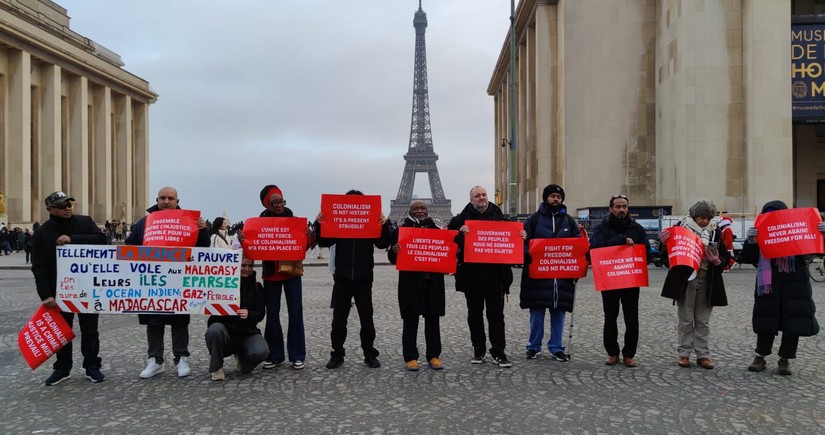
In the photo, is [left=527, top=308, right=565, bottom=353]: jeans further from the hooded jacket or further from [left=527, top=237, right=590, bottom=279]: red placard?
the hooded jacket

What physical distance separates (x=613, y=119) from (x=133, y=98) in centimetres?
5636

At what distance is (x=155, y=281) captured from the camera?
693 centimetres

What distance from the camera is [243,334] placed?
6.97m

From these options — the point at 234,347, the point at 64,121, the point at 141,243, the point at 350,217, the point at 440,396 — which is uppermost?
the point at 64,121

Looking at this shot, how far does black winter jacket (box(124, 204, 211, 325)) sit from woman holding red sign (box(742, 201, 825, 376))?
5.80 metres

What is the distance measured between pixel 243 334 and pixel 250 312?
0.24 meters

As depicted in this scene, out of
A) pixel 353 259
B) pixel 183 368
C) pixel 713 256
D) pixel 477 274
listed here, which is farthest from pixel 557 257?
pixel 183 368

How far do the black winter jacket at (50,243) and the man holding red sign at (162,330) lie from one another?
1.64ft

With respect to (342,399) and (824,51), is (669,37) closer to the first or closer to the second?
(824,51)

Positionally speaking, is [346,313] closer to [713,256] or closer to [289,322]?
[289,322]

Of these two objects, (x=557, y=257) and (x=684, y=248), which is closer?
(x=684, y=248)

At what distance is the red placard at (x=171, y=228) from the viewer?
22.5 feet

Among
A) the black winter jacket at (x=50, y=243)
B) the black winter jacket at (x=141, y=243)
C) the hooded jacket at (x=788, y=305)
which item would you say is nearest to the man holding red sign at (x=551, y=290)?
the hooded jacket at (x=788, y=305)

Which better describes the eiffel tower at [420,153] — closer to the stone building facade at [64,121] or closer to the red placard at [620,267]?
the stone building facade at [64,121]
